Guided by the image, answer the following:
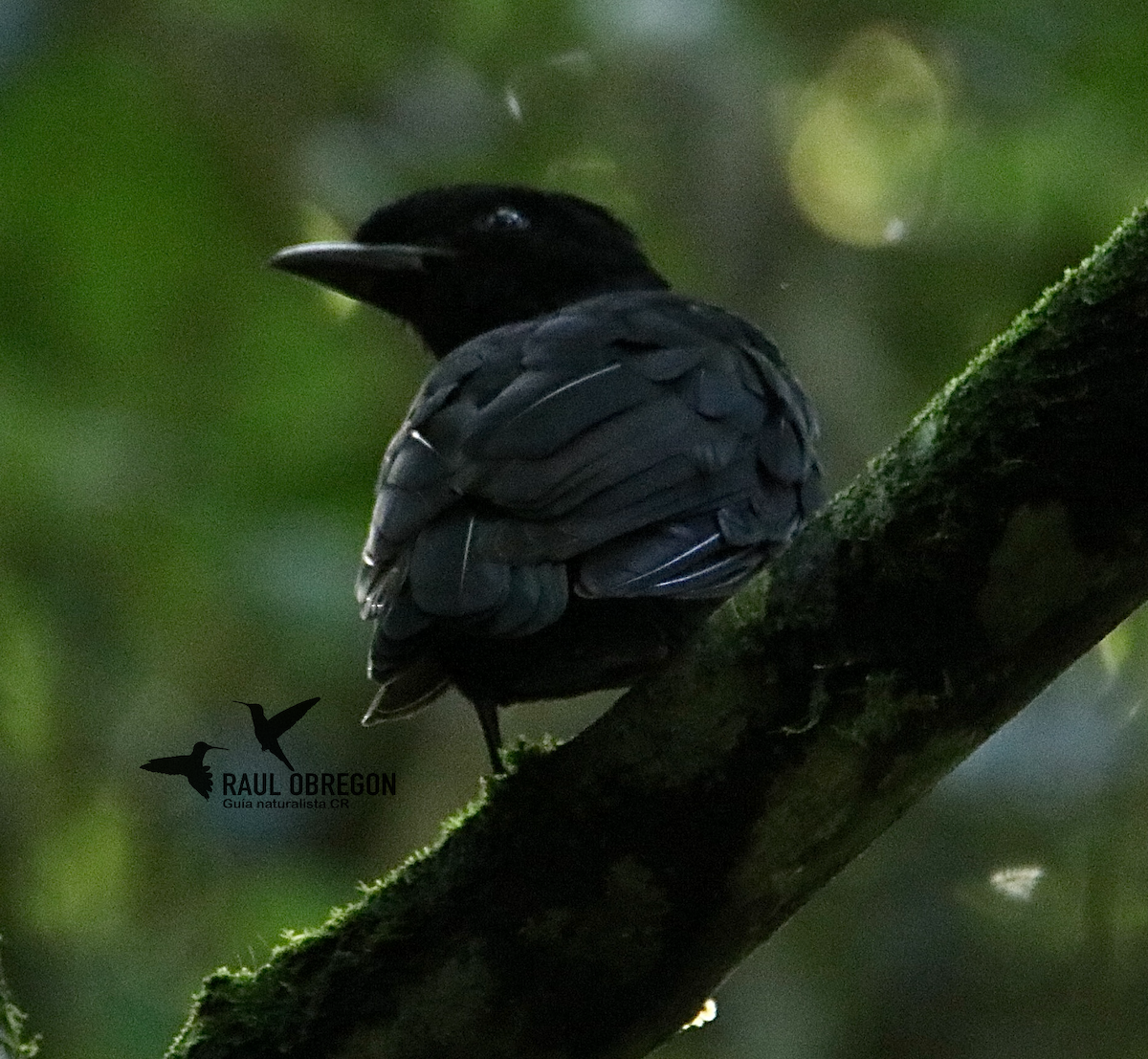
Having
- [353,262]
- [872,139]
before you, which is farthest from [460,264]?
[872,139]

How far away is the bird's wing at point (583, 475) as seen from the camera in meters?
3.38

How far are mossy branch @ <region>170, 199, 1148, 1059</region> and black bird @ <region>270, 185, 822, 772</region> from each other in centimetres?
51

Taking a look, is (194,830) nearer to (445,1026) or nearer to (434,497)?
(434,497)

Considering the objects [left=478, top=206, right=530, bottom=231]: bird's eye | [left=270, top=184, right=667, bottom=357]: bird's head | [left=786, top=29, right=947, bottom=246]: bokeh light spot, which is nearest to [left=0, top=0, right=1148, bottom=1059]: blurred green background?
[left=786, top=29, right=947, bottom=246]: bokeh light spot

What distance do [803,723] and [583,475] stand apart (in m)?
0.92

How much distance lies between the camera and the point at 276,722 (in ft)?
20.1

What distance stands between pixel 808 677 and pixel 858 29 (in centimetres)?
499

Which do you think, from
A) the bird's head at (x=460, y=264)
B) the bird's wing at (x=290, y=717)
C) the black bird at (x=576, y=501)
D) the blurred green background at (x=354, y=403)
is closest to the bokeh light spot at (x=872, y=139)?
the blurred green background at (x=354, y=403)

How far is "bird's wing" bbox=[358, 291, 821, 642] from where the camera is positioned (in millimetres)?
3385

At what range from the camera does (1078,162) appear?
640 cm

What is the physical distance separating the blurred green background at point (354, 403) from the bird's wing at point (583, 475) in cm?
193

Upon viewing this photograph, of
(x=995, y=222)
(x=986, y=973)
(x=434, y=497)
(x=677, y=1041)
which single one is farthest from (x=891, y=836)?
(x=434, y=497)

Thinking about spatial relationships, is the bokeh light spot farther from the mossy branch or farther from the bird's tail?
the mossy branch

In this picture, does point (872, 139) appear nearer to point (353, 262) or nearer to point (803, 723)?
point (353, 262)
